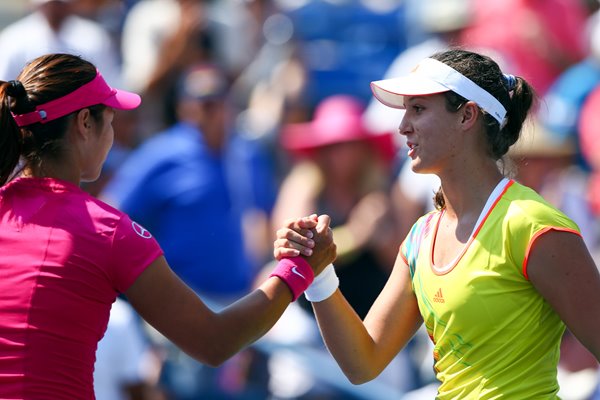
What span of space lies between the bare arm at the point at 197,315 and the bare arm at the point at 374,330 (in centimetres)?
27

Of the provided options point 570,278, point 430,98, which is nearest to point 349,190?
point 430,98

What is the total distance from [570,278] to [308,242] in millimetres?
902

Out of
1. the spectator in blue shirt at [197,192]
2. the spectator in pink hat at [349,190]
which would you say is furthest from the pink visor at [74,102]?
the spectator in blue shirt at [197,192]

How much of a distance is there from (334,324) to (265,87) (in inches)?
191

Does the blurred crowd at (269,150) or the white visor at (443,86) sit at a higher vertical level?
the white visor at (443,86)

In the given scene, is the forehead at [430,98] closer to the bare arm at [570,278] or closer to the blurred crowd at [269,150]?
the bare arm at [570,278]

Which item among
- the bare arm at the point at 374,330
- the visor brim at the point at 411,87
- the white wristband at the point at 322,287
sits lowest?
the bare arm at the point at 374,330

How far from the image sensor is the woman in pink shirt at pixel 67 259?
11.0 ft

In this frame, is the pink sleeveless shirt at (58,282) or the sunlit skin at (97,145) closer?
the pink sleeveless shirt at (58,282)

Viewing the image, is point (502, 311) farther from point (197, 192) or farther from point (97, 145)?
point (197, 192)

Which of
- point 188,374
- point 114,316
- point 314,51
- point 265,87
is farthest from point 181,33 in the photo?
point 114,316

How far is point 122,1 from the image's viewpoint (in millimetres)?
8961

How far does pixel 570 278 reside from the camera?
3.39 metres

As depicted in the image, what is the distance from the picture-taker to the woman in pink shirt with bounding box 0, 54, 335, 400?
3.35 metres
